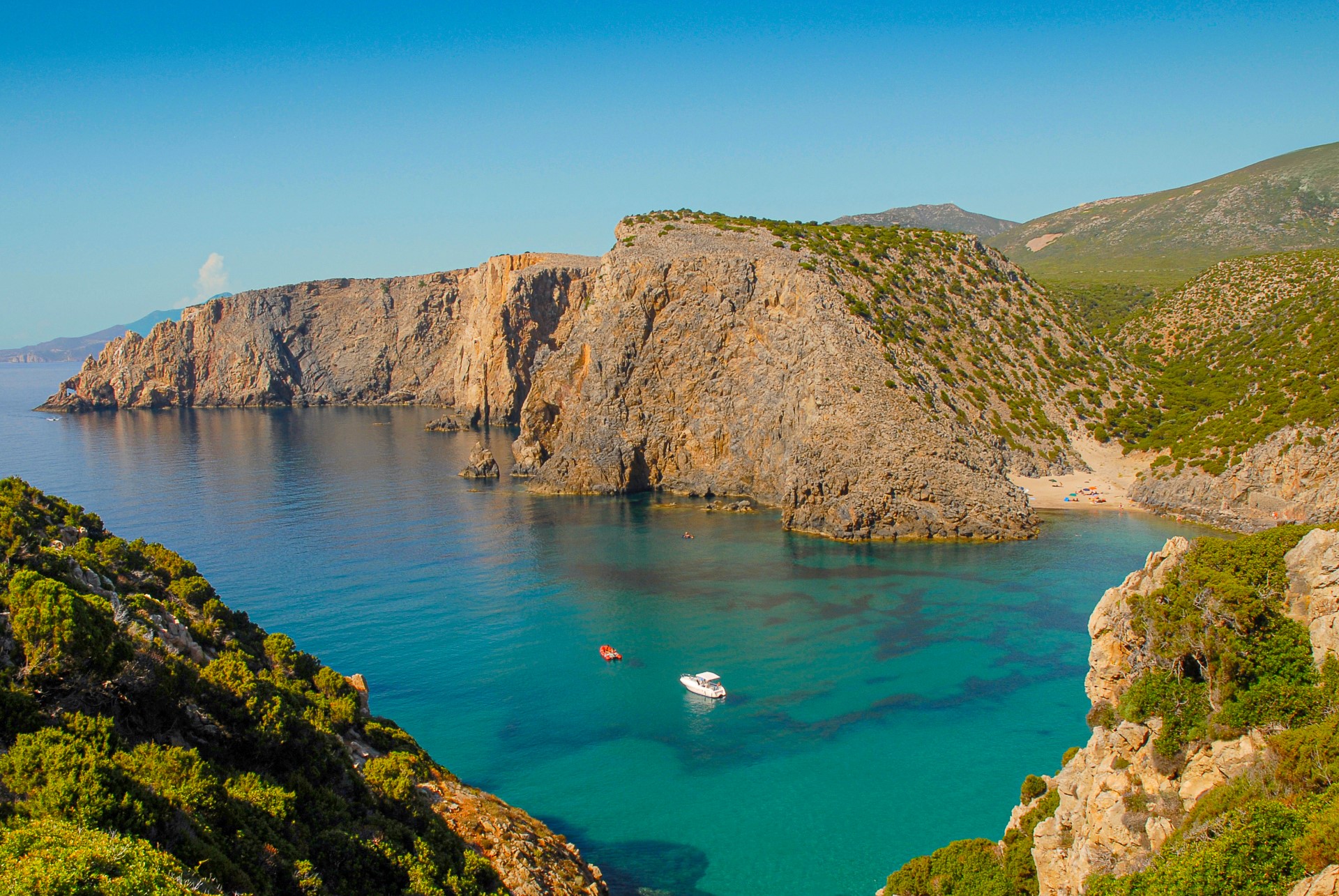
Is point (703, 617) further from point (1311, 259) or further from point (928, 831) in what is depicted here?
point (1311, 259)

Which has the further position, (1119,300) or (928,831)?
(1119,300)

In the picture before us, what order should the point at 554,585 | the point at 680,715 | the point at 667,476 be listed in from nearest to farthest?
the point at 680,715 → the point at 554,585 → the point at 667,476

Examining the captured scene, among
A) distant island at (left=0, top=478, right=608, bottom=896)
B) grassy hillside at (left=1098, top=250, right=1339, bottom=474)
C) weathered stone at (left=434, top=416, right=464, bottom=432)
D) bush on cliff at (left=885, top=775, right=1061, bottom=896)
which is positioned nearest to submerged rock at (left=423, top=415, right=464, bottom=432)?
weathered stone at (left=434, top=416, right=464, bottom=432)

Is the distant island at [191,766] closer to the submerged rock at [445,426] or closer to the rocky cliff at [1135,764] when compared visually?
the rocky cliff at [1135,764]

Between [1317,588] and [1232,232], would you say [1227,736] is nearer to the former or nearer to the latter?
[1317,588]

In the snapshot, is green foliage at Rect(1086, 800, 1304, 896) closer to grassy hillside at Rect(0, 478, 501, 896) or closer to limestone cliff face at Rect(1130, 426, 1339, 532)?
grassy hillside at Rect(0, 478, 501, 896)

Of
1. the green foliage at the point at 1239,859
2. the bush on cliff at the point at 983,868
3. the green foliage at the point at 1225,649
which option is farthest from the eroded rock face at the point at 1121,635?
the green foliage at the point at 1239,859

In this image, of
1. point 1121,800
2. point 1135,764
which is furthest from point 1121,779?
point 1121,800

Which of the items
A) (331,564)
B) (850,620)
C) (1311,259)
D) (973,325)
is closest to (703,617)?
(850,620)
